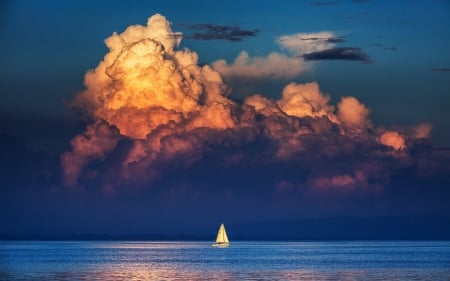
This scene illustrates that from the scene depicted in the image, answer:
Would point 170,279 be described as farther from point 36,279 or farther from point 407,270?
point 407,270

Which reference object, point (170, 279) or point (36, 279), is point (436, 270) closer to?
point (170, 279)

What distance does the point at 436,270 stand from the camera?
148 metres

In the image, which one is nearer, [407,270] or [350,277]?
[350,277]

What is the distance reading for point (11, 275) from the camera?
4958 inches

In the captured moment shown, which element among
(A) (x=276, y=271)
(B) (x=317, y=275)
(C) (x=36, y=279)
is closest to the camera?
(C) (x=36, y=279)

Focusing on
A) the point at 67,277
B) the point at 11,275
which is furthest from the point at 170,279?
the point at 11,275

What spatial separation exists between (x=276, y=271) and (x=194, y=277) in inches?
794

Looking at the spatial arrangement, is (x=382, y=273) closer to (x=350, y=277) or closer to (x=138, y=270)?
(x=350, y=277)

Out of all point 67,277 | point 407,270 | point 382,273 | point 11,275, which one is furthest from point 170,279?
point 407,270

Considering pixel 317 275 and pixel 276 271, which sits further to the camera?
pixel 276 271

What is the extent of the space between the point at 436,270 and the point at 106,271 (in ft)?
162

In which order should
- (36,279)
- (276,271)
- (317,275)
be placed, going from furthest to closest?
1. (276,271)
2. (317,275)
3. (36,279)

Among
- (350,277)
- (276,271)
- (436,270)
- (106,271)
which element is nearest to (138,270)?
(106,271)

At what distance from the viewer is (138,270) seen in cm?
14450
